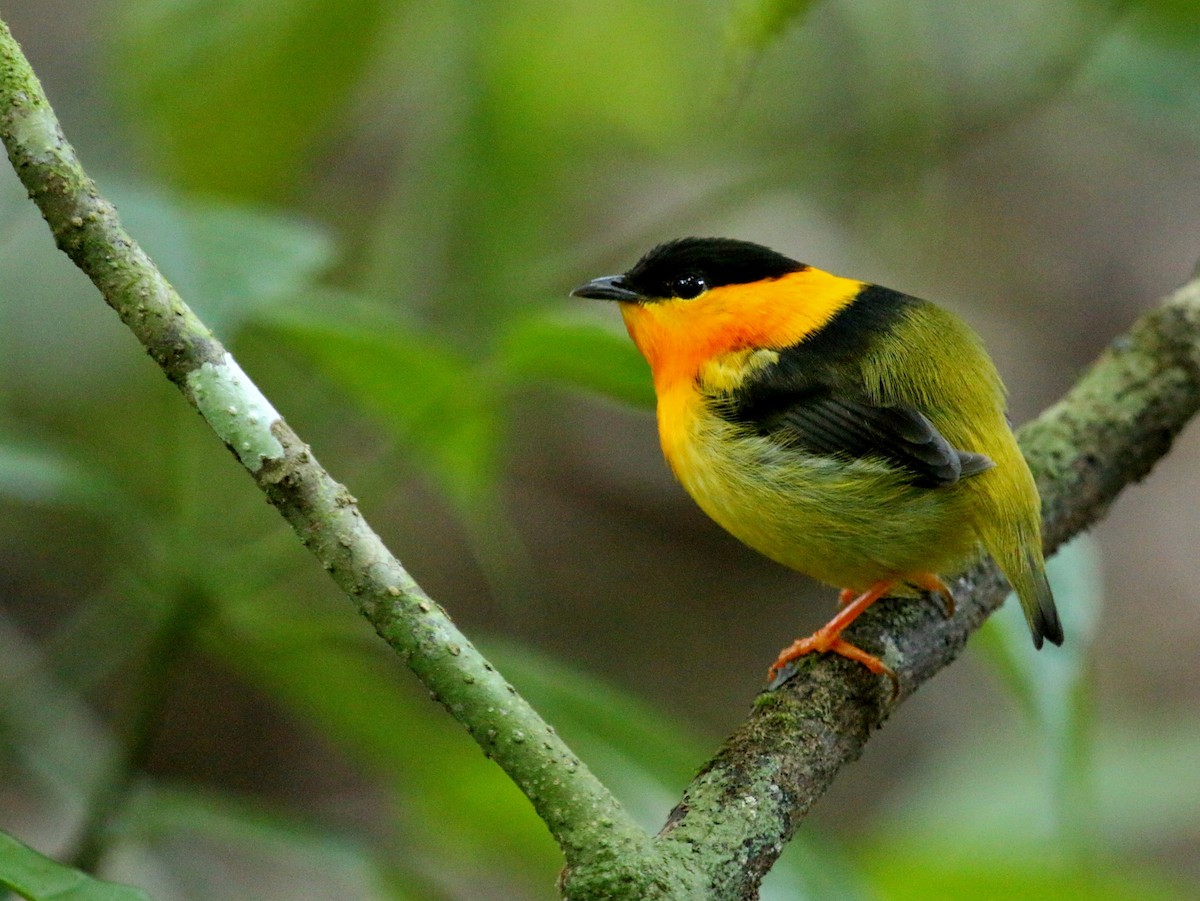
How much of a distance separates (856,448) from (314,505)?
1.31 metres

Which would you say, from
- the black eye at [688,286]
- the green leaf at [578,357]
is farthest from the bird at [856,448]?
the green leaf at [578,357]

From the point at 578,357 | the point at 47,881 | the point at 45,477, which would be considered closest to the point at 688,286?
the point at 578,357

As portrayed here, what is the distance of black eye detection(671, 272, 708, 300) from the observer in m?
2.93

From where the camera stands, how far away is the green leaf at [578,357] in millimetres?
2066

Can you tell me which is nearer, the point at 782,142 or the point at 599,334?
the point at 599,334

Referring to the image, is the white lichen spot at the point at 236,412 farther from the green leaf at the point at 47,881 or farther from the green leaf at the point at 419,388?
the green leaf at the point at 419,388

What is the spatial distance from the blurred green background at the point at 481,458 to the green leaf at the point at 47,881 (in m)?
0.93

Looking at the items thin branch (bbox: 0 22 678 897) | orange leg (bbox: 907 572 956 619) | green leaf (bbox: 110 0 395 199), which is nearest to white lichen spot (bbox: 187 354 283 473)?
thin branch (bbox: 0 22 678 897)

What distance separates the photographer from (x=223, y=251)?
2146 mm

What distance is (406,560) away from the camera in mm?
5824

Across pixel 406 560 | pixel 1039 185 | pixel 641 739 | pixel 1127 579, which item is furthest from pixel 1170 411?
pixel 1039 185

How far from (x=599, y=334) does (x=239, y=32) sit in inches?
52.9

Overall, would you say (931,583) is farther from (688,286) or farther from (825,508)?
(688,286)

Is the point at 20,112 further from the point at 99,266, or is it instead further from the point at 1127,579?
the point at 1127,579
